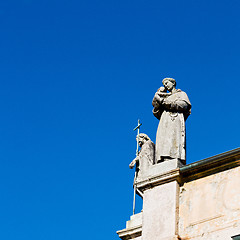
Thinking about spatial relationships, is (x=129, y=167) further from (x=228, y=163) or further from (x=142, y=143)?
(x=228, y=163)

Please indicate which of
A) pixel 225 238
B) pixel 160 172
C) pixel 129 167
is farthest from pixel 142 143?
pixel 225 238

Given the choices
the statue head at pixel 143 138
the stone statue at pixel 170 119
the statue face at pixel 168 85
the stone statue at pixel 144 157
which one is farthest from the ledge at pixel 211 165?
the statue face at pixel 168 85

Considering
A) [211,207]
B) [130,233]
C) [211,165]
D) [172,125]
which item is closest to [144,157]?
[172,125]

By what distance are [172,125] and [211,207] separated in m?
2.50

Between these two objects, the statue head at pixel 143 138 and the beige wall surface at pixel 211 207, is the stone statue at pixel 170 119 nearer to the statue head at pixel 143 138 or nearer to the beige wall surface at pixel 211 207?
the statue head at pixel 143 138

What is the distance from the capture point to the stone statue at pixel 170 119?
15.5 meters

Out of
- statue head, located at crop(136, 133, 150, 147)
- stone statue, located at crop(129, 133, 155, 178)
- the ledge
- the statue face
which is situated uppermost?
the statue face

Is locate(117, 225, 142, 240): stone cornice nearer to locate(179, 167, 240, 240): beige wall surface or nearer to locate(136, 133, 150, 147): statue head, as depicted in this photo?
locate(179, 167, 240, 240): beige wall surface

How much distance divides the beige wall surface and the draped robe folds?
40.8 inches

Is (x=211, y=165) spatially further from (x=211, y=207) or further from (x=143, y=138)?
(x=143, y=138)

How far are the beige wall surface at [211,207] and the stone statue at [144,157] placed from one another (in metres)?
1.36

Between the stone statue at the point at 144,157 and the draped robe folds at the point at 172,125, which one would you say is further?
the stone statue at the point at 144,157

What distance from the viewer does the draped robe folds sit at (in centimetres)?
1549

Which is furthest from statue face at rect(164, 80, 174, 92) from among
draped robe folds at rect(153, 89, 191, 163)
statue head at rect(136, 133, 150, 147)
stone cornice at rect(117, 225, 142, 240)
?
stone cornice at rect(117, 225, 142, 240)
